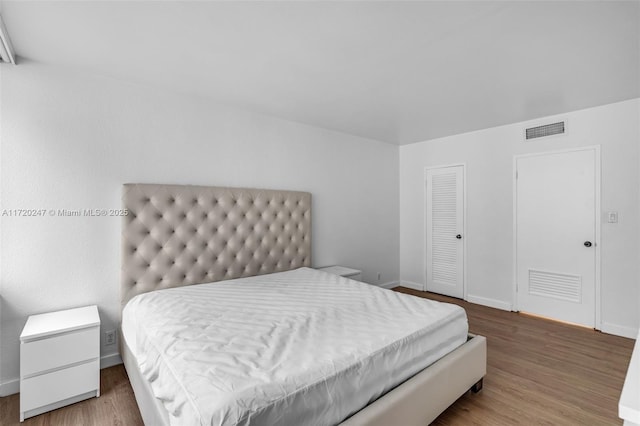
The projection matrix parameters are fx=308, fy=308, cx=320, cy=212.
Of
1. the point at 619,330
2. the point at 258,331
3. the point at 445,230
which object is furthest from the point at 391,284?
the point at 258,331

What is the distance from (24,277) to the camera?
7.39 ft

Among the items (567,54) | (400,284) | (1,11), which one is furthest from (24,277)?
(400,284)

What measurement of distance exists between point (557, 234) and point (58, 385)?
15.8 ft

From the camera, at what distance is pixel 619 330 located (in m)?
3.15

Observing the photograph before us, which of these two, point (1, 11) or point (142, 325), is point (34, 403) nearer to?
point (142, 325)

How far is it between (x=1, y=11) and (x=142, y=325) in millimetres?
1988

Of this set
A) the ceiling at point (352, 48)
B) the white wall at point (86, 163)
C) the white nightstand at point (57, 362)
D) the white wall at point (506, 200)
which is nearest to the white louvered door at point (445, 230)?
the white wall at point (506, 200)

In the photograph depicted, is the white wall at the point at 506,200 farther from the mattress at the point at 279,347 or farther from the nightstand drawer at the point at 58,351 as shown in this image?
the nightstand drawer at the point at 58,351

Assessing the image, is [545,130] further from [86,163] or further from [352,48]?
[86,163]

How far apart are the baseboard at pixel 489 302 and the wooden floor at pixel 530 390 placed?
2.40 feet

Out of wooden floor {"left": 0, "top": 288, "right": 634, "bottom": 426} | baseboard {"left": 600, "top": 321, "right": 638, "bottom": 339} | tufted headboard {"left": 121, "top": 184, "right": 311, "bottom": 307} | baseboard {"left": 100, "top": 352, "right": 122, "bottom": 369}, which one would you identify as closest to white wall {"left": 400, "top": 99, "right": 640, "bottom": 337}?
baseboard {"left": 600, "top": 321, "right": 638, "bottom": 339}

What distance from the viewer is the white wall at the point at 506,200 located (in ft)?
10.2

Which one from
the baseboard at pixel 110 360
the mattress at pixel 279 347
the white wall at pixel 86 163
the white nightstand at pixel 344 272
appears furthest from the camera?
the white nightstand at pixel 344 272

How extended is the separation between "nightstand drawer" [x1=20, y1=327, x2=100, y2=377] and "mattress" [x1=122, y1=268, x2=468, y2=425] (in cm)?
22
